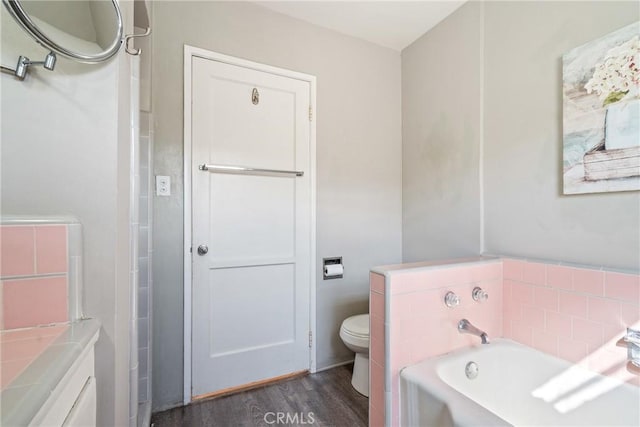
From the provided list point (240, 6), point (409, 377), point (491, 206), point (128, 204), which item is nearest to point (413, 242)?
point (491, 206)

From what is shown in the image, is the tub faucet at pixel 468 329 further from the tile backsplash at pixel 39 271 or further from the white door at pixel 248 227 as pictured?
the tile backsplash at pixel 39 271

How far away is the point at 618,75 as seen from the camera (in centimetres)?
119

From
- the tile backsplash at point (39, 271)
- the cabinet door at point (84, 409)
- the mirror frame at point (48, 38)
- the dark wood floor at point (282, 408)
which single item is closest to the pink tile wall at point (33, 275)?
the tile backsplash at point (39, 271)

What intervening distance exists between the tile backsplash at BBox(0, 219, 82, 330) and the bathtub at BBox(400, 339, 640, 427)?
123 cm

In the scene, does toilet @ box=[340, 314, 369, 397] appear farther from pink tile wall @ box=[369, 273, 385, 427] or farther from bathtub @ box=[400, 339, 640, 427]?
bathtub @ box=[400, 339, 640, 427]

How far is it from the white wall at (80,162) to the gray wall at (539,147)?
6.11 ft

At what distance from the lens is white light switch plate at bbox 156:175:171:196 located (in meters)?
1.65

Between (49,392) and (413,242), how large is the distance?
7.15 feet

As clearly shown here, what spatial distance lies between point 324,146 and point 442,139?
85 cm

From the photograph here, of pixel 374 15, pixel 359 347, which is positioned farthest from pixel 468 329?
pixel 374 15

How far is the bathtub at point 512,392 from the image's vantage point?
41.7 inches

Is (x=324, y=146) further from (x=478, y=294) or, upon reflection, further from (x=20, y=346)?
(x=20, y=346)

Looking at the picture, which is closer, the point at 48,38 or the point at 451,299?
the point at 48,38

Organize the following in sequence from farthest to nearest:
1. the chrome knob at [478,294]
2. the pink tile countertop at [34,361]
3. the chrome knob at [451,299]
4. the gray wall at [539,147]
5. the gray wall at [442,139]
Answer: the gray wall at [442,139], the chrome knob at [478,294], the chrome knob at [451,299], the gray wall at [539,147], the pink tile countertop at [34,361]
